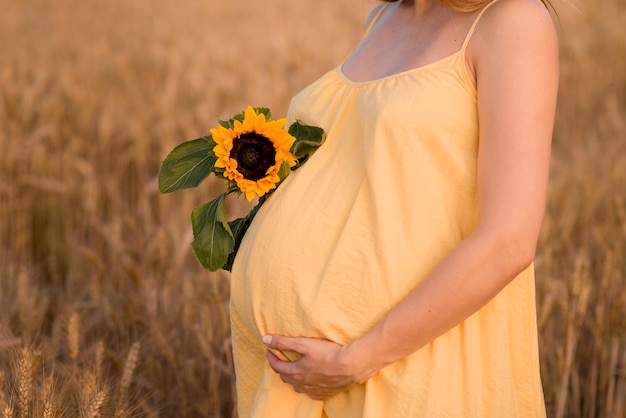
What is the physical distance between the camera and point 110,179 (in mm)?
4316

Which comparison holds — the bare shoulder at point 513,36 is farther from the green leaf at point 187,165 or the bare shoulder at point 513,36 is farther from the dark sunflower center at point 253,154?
the green leaf at point 187,165

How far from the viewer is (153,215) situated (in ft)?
13.6

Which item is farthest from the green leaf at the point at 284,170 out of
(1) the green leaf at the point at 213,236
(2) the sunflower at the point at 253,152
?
(1) the green leaf at the point at 213,236

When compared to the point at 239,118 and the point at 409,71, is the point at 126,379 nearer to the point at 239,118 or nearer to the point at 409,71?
the point at 239,118

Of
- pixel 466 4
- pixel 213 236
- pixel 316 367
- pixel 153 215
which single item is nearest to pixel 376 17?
pixel 466 4

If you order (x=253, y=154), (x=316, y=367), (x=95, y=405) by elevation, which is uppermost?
(x=253, y=154)

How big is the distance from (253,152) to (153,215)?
105 inches

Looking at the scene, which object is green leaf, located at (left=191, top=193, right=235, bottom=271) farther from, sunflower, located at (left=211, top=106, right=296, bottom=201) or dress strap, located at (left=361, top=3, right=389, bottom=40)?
dress strap, located at (left=361, top=3, right=389, bottom=40)

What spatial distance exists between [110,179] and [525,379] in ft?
10.6

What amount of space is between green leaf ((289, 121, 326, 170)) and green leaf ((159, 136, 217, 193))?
0.70ft

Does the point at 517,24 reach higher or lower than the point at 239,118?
lower

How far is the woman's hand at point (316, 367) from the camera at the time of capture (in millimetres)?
1420

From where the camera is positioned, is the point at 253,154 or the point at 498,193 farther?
the point at 253,154

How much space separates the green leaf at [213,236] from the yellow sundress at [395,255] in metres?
0.08
